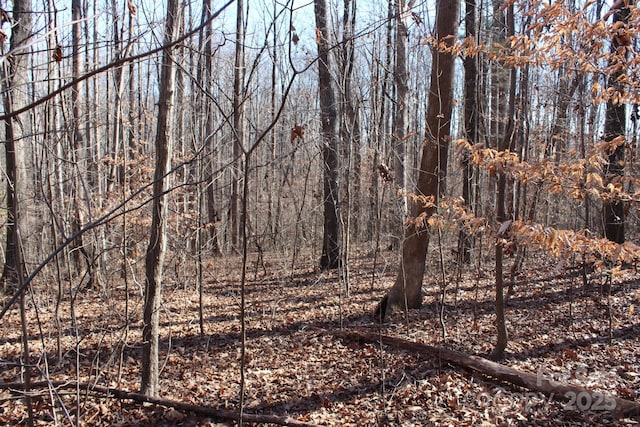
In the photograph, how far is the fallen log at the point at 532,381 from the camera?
150 inches

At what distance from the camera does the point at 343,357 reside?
529 centimetres

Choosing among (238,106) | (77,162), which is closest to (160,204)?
(77,162)

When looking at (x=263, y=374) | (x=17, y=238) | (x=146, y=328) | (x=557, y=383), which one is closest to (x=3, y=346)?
(x=146, y=328)

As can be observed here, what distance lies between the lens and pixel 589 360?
16.3 feet

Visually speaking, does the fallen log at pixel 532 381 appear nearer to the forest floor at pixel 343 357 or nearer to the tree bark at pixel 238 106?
the forest floor at pixel 343 357

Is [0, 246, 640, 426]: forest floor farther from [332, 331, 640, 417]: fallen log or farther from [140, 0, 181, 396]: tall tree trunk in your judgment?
[140, 0, 181, 396]: tall tree trunk

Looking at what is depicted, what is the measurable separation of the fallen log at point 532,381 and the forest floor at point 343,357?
0.06 meters

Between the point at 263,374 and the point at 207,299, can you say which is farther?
the point at 207,299

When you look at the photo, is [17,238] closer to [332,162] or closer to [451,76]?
[451,76]

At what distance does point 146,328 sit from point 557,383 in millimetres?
4103

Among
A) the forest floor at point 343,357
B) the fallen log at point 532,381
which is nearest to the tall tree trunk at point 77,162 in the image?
the forest floor at point 343,357

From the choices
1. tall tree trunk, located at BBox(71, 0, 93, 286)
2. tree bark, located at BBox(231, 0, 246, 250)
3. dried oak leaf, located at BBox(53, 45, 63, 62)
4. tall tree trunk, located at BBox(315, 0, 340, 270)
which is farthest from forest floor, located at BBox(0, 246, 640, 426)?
dried oak leaf, located at BBox(53, 45, 63, 62)

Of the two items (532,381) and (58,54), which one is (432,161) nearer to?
(532,381)

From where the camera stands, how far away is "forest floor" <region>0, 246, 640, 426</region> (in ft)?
13.2
